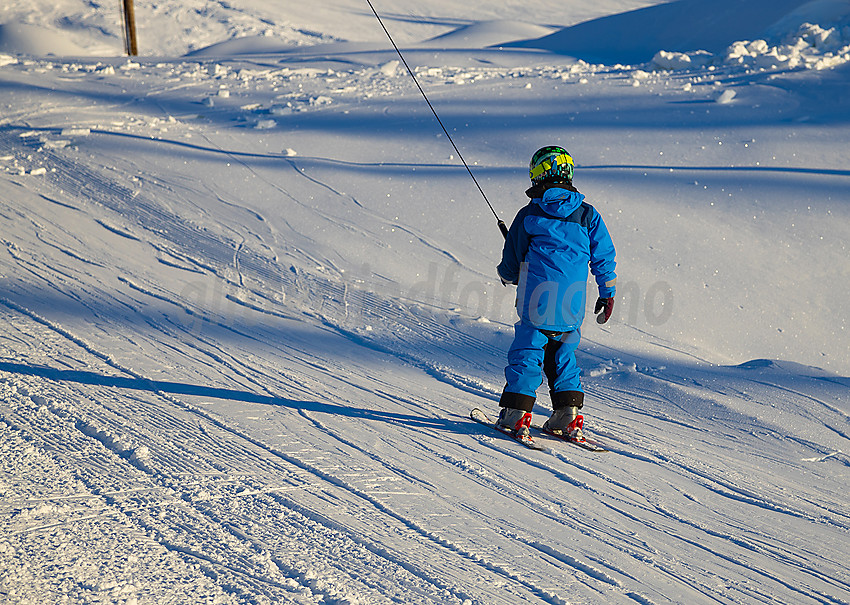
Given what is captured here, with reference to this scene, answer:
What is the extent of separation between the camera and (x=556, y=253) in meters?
3.83

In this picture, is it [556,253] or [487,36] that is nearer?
[556,253]

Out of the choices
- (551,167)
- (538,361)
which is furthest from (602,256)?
(538,361)

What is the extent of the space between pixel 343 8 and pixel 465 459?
38589 mm

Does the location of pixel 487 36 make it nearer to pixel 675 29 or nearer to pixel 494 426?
pixel 675 29

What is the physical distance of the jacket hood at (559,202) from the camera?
3.80m

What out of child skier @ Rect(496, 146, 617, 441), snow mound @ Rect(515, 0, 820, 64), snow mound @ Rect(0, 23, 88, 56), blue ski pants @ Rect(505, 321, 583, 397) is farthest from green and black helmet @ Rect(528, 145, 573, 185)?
snow mound @ Rect(0, 23, 88, 56)

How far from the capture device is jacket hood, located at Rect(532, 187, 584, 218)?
3.80 metres

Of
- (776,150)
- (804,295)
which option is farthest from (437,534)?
(776,150)

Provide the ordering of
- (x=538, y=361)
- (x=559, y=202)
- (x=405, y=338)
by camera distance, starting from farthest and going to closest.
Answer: (x=405, y=338) < (x=538, y=361) < (x=559, y=202)

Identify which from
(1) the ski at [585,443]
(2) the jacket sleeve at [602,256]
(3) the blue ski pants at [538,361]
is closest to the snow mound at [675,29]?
(2) the jacket sleeve at [602,256]

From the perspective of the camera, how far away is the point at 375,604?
2.53m

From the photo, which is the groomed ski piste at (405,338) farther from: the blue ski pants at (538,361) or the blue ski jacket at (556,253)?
the blue ski jacket at (556,253)

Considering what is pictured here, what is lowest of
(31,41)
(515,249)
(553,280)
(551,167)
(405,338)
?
(405,338)

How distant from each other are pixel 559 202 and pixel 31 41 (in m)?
27.9
